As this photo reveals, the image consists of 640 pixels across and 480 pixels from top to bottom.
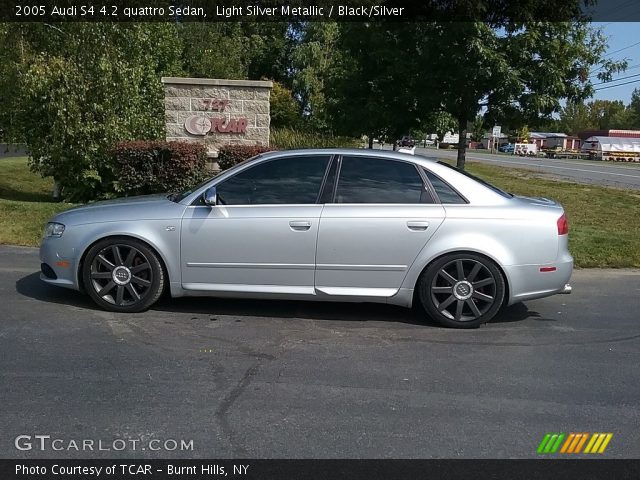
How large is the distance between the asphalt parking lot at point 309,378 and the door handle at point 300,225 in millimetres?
870

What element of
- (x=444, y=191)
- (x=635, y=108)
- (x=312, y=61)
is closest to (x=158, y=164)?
(x=444, y=191)

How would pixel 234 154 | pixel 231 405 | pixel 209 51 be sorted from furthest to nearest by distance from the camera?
pixel 209 51 → pixel 234 154 → pixel 231 405

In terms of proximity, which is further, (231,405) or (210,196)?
(210,196)

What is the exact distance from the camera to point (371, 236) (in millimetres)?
5539

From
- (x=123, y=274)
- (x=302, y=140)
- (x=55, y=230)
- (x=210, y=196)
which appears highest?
(x=302, y=140)

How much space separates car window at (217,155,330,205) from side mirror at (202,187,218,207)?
0.23ft

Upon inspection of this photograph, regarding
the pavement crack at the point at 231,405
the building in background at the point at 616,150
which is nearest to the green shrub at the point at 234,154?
the pavement crack at the point at 231,405

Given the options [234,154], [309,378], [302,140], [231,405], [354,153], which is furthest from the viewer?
[302,140]

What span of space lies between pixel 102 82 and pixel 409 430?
A: 10.9m

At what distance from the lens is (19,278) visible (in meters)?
7.00

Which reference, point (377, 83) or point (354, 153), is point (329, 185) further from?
point (377, 83)

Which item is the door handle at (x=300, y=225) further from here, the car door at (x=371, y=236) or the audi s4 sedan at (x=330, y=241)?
the car door at (x=371, y=236)

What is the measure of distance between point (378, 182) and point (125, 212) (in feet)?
7.71
